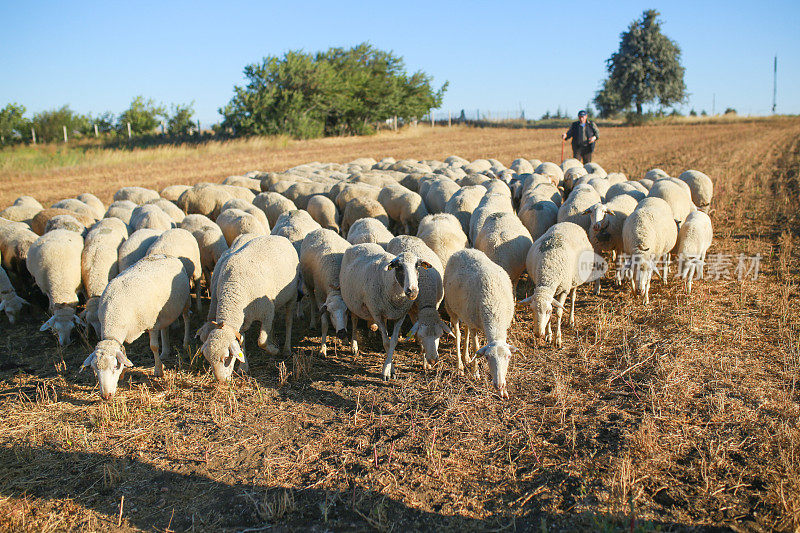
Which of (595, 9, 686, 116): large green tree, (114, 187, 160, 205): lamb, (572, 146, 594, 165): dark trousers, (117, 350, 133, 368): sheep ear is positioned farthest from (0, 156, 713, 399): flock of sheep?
(595, 9, 686, 116): large green tree

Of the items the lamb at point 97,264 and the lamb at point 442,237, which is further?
the lamb at point 442,237

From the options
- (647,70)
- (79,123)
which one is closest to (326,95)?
(79,123)

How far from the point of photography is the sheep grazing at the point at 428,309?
5.55 m

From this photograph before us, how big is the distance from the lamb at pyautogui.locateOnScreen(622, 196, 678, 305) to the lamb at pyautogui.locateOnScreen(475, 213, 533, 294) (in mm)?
1559

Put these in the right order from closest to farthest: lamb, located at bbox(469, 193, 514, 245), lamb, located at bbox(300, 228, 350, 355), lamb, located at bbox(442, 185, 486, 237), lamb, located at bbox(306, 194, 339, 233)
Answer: lamb, located at bbox(300, 228, 350, 355) → lamb, located at bbox(469, 193, 514, 245) → lamb, located at bbox(442, 185, 486, 237) → lamb, located at bbox(306, 194, 339, 233)

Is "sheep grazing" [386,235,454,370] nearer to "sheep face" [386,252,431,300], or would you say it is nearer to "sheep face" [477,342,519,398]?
"sheep face" [386,252,431,300]

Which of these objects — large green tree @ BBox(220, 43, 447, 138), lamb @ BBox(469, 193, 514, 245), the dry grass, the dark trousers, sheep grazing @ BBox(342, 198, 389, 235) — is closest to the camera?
the dry grass

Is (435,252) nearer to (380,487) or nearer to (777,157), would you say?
(380,487)

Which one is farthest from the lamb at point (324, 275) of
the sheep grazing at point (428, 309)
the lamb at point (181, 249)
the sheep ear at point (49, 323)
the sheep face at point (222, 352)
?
the sheep ear at point (49, 323)

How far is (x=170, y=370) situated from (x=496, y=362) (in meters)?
3.69

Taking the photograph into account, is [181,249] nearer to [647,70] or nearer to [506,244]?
[506,244]

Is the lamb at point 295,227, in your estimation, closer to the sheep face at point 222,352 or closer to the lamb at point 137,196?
the sheep face at point 222,352

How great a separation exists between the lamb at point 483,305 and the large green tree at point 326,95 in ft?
99.1

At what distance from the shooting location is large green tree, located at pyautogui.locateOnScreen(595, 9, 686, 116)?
55188 mm
